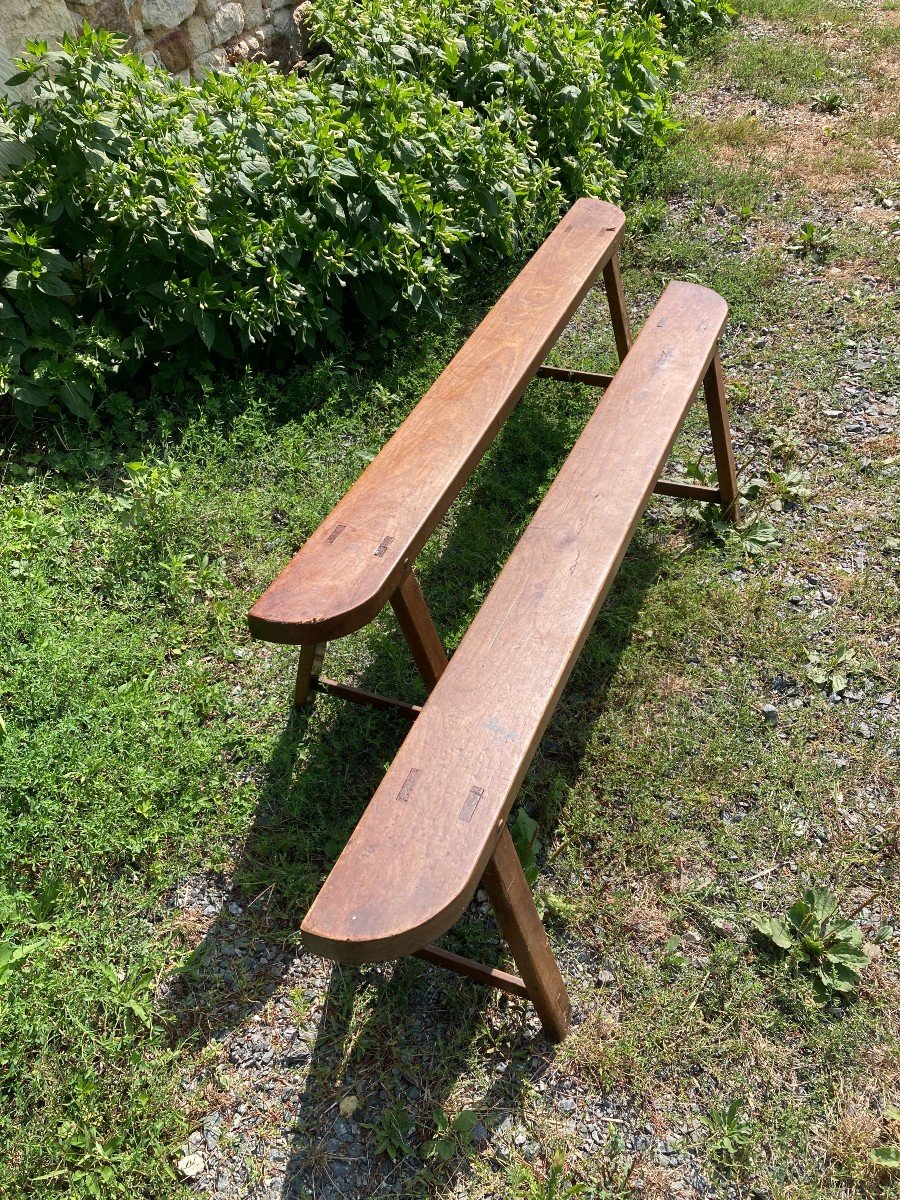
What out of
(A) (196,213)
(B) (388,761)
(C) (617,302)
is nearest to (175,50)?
(A) (196,213)

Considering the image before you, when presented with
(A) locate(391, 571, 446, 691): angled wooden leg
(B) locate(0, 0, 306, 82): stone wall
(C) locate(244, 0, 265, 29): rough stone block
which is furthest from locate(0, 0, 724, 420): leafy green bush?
(A) locate(391, 571, 446, 691): angled wooden leg

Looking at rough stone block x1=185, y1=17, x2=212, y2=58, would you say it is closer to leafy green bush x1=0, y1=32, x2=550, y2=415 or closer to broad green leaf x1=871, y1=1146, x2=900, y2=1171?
leafy green bush x1=0, y1=32, x2=550, y2=415

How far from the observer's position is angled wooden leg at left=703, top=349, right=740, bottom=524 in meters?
3.18

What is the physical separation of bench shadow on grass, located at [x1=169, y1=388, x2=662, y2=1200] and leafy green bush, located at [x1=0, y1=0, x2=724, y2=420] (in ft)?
5.12

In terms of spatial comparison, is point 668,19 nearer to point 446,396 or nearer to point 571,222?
point 571,222

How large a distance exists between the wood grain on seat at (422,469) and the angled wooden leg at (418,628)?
0.37 feet

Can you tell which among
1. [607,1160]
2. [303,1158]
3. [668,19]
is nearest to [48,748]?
[303,1158]

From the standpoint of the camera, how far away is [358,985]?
7.47 ft

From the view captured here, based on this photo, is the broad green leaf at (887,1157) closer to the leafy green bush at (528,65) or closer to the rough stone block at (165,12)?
the leafy green bush at (528,65)

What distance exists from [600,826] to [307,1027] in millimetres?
927

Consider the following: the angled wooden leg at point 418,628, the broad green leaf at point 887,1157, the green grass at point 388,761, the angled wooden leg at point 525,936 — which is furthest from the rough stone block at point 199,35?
the broad green leaf at point 887,1157

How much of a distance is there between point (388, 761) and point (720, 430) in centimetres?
163

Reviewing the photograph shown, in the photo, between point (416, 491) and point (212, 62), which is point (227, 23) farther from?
point (416, 491)

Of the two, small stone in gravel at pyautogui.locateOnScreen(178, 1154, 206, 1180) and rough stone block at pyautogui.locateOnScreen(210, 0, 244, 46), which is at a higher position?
rough stone block at pyautogui.locateOnScreen(210, 0, 244, 46)
